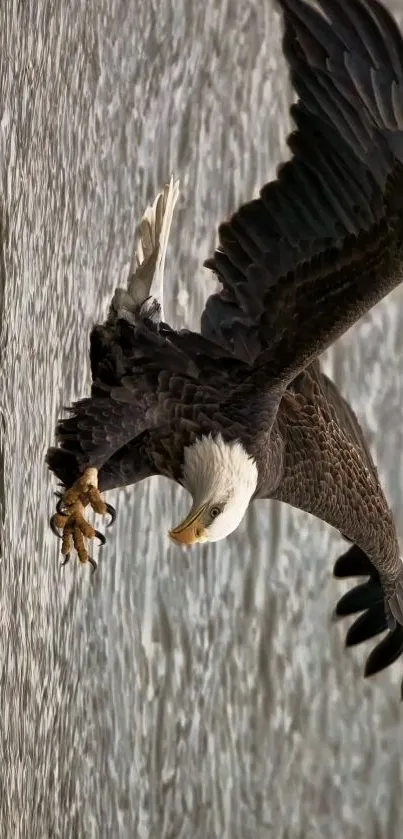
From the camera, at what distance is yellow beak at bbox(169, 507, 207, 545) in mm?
625

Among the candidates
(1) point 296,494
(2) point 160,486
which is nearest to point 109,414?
(1) point 296,494

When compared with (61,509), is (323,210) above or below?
above

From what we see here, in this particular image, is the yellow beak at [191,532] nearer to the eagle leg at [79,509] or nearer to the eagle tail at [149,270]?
the eagle leg at [79,509]

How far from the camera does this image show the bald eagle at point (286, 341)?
537 mm

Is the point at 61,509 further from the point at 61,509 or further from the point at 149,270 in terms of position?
the point at 149,270

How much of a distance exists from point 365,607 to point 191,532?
30 cm

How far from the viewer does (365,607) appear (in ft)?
2.85

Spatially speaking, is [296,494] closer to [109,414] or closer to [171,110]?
[109,414]

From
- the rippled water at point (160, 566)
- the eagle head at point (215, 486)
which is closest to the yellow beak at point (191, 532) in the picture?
the eagle head at point (215, 486)

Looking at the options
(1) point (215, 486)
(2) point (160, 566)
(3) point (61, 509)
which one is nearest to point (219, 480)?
(1) point (215, 486)

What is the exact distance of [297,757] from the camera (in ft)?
2.96

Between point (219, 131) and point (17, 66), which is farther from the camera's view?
point (17, 66)

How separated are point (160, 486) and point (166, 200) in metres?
0.40

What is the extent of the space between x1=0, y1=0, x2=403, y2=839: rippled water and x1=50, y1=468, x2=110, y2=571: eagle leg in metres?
0.30
